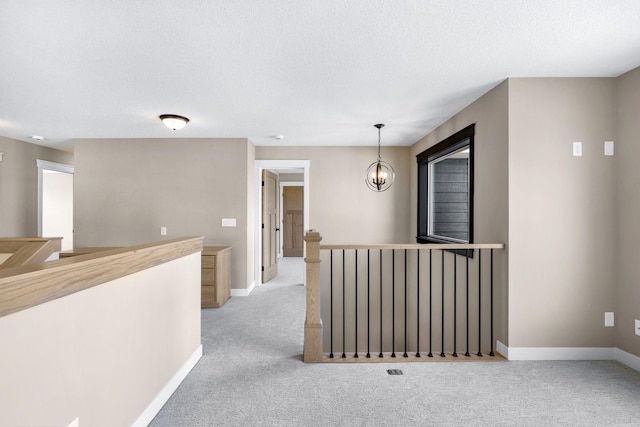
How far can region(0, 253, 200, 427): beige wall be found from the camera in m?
1.07

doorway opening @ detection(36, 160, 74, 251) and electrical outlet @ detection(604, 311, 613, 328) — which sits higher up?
doorway opening @ detection(36, 160, 74, 251)

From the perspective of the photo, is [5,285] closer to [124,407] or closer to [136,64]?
[124,407]

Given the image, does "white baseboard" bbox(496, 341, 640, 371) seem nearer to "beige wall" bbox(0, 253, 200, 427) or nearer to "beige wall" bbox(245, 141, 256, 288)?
"beige wall" bbox(0, 253, 200, 427)

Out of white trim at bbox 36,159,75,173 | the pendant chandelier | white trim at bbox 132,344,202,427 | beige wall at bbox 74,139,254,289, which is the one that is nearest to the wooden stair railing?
white trim at bbox 132,344,202,427

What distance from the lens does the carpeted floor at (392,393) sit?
1.96 m

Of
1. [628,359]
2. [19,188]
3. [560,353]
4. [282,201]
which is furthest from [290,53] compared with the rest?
[282,201]

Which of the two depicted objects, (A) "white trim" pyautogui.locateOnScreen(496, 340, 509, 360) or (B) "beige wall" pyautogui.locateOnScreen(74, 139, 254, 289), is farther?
(B) "beige wall" pyautogui.locateOnScreen(74, 139, 254, 289)

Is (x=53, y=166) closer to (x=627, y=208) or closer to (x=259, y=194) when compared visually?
(x=259, y=194)

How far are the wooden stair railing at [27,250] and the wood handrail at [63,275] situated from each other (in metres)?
0.88

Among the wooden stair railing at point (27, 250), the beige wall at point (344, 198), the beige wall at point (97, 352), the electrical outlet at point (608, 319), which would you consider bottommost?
the electrical outlet at point (608, 319)

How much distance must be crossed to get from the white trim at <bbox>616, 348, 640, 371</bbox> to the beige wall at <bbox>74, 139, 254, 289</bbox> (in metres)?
4.11

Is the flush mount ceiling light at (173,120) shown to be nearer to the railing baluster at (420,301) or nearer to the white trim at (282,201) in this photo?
the railing baluster at (420,301)

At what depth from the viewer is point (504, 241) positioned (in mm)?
2814

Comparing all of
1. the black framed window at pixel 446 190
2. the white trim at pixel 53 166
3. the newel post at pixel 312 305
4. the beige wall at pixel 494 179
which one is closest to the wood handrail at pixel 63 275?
the newel post at pixel 312 305
